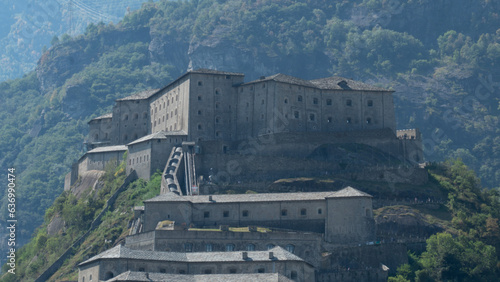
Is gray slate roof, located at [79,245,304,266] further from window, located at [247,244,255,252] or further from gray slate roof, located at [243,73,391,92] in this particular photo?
gray slate roof, located at [243,73,391,92]

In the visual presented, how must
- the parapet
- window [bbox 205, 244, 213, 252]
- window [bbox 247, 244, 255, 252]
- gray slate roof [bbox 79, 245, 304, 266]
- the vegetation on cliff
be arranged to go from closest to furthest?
gray slate roof [bbox 79, 245, 304, 266], window [bbox 205, 244, 213, 252], window [bbox 247, 244, 255, 252], the vegetation on cliff, the parapet

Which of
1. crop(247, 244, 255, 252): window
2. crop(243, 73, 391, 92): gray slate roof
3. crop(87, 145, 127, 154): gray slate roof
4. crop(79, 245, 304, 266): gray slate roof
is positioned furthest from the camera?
crop(87, 145, 127, 154): gray slate roof

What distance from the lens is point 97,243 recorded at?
99188 mm

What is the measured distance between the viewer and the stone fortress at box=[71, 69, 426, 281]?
257ft

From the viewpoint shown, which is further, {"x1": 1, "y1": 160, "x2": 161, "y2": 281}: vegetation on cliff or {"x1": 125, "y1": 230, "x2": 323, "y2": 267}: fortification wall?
{"x1": 1, "y1": 160, "x2": 161, "y2": 281}: vegetation on cliff

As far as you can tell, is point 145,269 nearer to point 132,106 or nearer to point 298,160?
point 298,160

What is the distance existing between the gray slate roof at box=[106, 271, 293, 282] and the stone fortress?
16cm

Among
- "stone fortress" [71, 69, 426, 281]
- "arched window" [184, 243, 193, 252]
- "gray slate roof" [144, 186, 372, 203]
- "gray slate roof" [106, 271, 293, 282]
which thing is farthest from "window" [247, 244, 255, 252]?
"gray slate roof" [106, 271, 293, 282]

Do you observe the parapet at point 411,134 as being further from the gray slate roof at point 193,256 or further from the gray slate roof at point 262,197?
the gray slate roof at point 193,256

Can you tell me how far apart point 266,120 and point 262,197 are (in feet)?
63.7

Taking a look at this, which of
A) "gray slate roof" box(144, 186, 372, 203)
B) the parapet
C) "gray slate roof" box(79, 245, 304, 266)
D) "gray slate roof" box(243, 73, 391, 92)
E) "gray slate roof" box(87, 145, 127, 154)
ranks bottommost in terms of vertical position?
"gray slate roof" box(79, 245, 304, 266)

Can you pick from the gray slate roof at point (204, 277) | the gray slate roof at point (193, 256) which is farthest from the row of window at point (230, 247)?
the gray slate roof at point (204, 277)

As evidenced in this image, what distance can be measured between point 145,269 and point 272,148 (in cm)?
3450

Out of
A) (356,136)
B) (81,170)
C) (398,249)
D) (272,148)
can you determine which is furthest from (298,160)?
(81,170)
